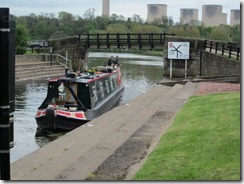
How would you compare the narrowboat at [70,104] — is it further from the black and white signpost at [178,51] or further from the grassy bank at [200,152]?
the black and white signpost at [178,51]

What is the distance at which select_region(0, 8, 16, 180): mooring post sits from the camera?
4.19m

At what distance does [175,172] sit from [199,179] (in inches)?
21.3

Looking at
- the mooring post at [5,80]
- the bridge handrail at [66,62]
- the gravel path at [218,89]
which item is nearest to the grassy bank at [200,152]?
the mooring post at [5,80]

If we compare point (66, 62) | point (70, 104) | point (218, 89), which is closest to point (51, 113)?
point (70, 104)

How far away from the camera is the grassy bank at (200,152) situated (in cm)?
625

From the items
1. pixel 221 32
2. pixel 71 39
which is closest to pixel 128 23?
pixel 221 32

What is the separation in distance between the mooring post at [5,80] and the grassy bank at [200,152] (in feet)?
8.43

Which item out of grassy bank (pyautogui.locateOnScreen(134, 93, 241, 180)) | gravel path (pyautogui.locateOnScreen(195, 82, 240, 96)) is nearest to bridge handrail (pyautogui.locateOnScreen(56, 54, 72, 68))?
gravel path (pyautogui.locateOnScreen(195, 82, 240, 96))

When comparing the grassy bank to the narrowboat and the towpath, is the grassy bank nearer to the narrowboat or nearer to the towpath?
the towpath

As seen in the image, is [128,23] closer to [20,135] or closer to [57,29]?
[57,29]

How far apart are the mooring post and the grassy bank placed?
2568 mm

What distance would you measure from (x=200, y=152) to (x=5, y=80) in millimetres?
4028

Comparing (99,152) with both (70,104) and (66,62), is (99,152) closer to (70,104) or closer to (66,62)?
(70,104)

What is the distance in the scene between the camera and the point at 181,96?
19797 mm
